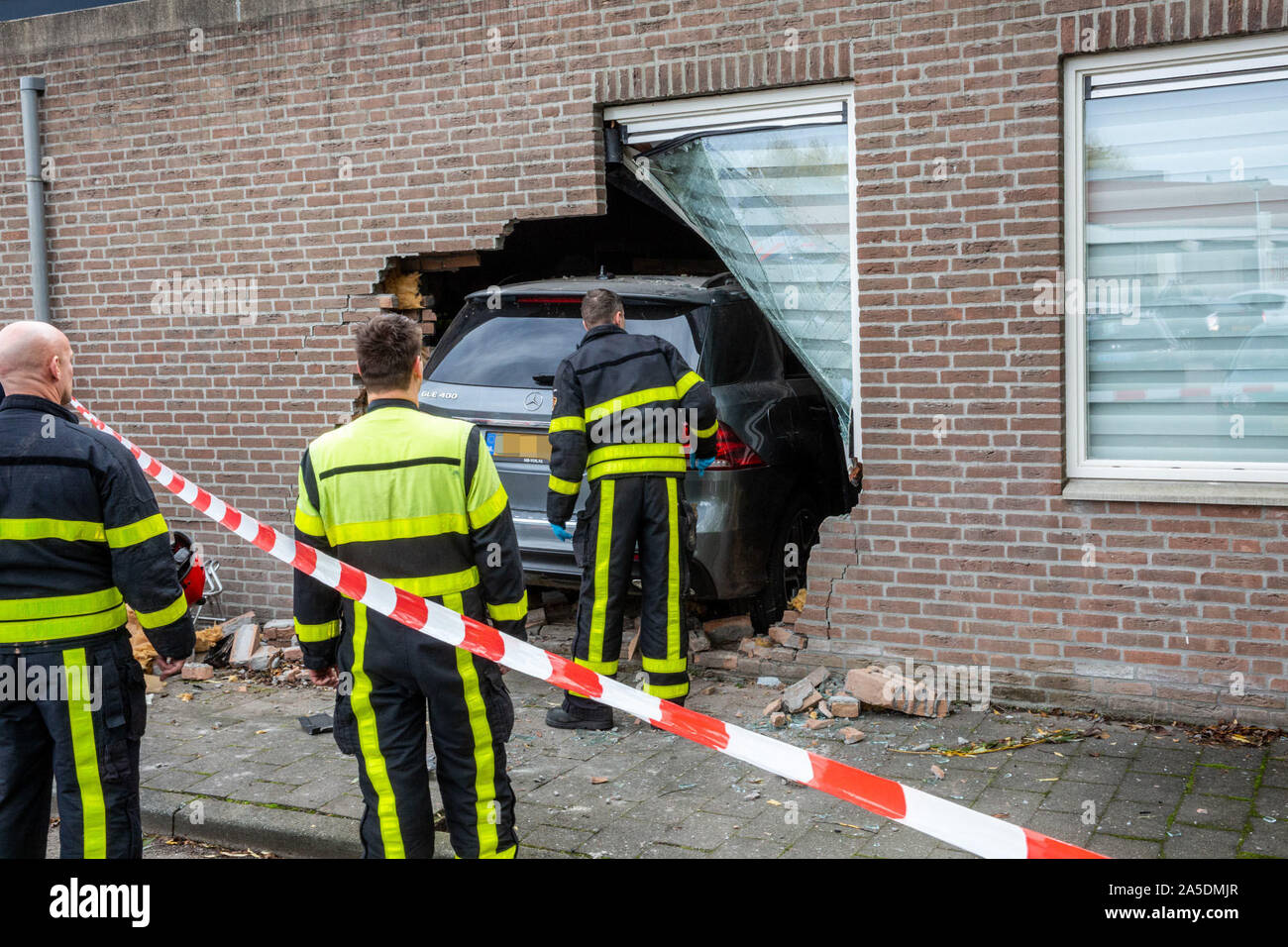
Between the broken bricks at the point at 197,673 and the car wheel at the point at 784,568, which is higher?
the car wheel at the point at 784,568

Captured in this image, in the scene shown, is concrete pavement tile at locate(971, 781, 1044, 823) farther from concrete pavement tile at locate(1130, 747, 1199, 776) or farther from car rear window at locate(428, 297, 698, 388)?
car rear window at locate(428, 297, 698, 388)

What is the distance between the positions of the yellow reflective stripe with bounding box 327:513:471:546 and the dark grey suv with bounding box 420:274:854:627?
2683 mm

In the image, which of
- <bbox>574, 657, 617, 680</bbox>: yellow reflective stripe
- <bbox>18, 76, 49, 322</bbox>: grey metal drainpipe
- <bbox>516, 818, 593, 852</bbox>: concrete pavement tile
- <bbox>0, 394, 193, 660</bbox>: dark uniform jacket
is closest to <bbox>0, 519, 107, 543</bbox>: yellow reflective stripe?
<bbox>0, 394, 193, 660</bbox>: dark uniform jacket

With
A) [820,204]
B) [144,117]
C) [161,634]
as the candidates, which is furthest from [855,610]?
[144,117]

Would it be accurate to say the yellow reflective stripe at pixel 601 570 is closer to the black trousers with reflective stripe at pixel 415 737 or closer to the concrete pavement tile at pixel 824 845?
the concrete pavement tile at pixel 824 845

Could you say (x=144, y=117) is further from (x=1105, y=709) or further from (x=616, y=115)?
(x=1105, y=709)

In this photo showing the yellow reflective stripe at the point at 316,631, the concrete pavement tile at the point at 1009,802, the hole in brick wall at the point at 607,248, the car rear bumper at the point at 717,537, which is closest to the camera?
the yellow reflective stripe at the point at 316,631

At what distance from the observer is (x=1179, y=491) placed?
6.00 meters

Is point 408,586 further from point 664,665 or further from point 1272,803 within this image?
point 1272,803

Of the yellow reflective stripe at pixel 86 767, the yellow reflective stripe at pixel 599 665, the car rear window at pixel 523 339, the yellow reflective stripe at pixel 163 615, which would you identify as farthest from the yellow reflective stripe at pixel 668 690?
the yellow reflective stripe at pixel 86 767

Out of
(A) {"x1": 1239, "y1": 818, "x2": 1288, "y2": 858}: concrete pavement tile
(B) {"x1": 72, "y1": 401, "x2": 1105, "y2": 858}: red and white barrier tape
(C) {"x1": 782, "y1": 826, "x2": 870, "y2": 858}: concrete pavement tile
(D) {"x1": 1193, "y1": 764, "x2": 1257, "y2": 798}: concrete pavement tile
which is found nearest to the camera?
(B) {"x1": 72, "y1": 401, "x2": 1105, "y2": 858}: red and white barrier tape

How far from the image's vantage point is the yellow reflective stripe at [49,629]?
370 cm

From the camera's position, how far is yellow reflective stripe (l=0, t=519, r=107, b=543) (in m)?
3.69

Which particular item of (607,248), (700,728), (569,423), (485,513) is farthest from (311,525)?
(607,248)
